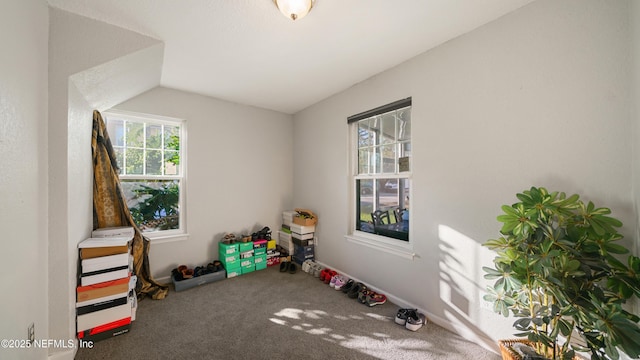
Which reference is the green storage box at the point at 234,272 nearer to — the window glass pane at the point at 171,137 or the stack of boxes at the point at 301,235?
the stack of boxes at the point at 301,235

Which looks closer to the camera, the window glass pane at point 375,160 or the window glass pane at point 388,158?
the window glass pane at point 388,158

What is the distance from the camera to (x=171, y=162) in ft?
10.1

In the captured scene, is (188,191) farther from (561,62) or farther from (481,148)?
(561,62)

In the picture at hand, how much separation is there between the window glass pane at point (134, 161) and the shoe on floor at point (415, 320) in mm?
3446

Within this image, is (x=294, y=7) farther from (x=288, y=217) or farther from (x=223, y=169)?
(x=288, y=217)

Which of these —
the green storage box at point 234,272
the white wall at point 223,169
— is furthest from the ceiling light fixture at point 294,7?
the green storage box at point 234,272

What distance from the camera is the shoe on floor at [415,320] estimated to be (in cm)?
197

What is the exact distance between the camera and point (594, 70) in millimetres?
1341

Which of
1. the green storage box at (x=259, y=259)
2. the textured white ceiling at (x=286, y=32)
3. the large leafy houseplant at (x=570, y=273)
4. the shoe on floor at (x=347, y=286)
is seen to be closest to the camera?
the large leafy houseplant at (x=570, y=273)

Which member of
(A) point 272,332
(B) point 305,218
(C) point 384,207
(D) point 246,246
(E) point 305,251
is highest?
(C) point 384,207

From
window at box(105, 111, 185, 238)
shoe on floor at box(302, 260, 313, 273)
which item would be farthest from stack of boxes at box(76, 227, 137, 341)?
shoe on floor at box(302, 260, 313, 273)

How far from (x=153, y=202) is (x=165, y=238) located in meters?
0.49

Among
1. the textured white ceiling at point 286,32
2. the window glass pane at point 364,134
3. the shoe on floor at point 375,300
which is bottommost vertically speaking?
the shoe on floor at point 375,300

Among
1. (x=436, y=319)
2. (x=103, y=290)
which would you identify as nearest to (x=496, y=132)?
(x=436, y=319)
